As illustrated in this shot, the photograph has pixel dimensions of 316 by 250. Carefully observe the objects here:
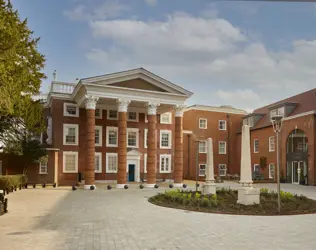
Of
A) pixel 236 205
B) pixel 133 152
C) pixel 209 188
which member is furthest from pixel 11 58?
pixel 133 152

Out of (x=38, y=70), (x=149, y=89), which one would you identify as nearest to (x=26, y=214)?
(x=38, y=70)

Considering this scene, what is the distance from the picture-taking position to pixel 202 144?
48.8 metres

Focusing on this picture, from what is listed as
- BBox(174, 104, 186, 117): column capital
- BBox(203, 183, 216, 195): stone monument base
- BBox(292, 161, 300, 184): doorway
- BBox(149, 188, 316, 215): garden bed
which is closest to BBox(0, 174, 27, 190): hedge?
BBox(149, 188, 316, 215): garden bed

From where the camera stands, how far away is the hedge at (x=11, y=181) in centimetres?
2414

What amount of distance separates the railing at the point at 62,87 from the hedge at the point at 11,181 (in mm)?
10449

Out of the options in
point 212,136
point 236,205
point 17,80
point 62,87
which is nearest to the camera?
point 17,80

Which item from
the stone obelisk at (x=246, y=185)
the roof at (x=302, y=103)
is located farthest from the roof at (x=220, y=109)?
the stone obelisk at (x=246, y=185)

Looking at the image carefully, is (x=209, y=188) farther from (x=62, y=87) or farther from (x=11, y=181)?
(x=62, y=87)

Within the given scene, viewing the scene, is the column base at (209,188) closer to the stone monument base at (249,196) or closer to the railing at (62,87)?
the stone monument base at (249,196)

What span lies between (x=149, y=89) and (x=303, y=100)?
61.0 feet

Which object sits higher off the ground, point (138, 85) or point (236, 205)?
point (138, 85)

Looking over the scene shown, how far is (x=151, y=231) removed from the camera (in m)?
10.5

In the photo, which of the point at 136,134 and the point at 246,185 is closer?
the point at 246,185

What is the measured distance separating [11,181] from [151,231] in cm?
1879
